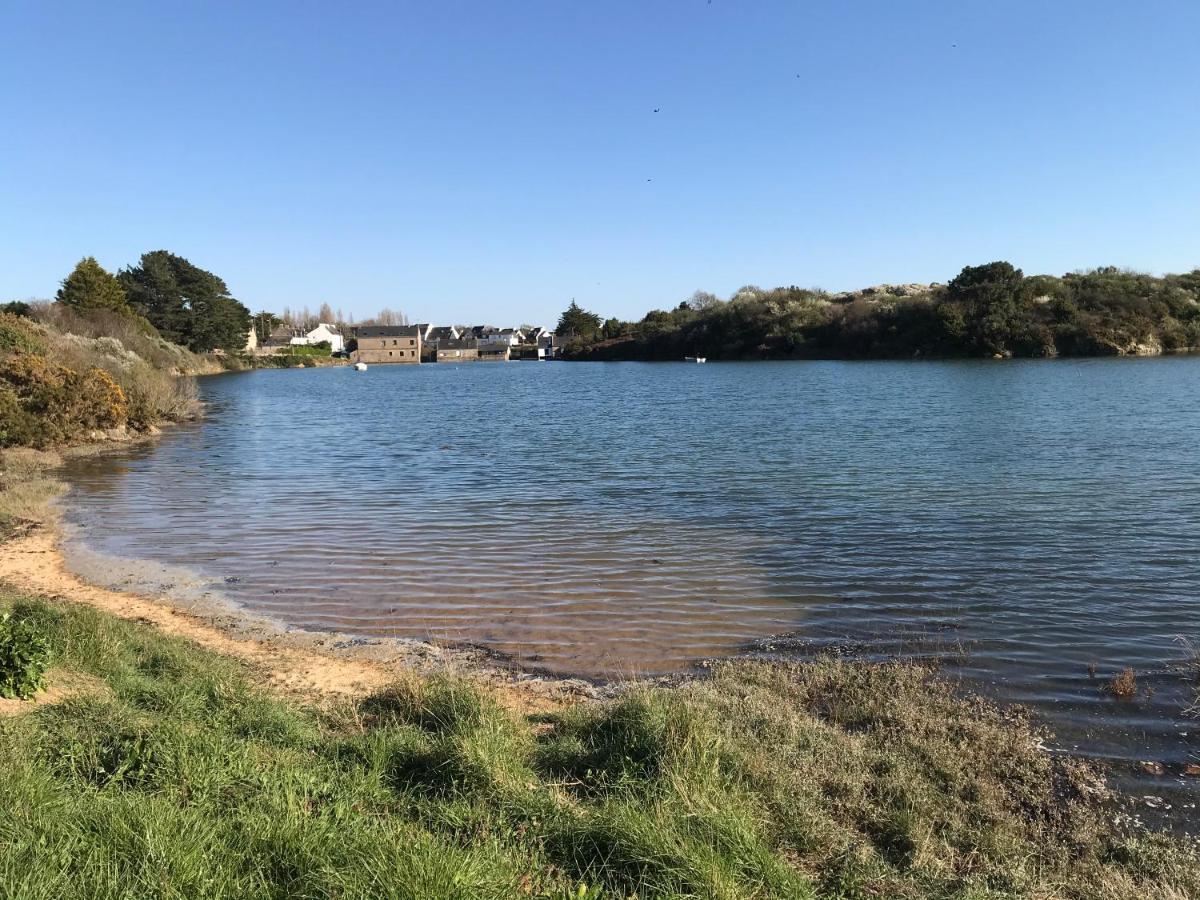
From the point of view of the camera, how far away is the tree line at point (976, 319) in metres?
70.1

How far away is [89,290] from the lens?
202ft

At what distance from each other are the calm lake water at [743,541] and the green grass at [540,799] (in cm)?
113

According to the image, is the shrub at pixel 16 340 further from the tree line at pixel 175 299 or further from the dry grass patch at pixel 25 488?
the tree line at pixel 175 299

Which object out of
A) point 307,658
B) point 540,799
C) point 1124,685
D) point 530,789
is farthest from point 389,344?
point 540,799

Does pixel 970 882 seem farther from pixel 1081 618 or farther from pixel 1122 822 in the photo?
pixel 1081 618

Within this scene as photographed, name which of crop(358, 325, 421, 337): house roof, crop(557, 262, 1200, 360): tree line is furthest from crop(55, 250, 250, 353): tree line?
crop(557, 262, 1200, 360): tree line

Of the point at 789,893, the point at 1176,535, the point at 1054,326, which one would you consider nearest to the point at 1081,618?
the point at 1176,535

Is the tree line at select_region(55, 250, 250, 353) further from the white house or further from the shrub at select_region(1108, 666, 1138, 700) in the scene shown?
the shrub at select_region(1108, 666, 1138, 700)

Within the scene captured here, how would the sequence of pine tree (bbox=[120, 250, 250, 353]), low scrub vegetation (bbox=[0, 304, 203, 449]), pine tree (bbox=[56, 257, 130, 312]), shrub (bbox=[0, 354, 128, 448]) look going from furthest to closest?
pine tree (bbox=[120, 250, 250, 353]) < pine tree (bbox=[56, 257, 130, 312]) < low scrub vegetation (bbox=[0, 304, 203, 449]) < shrub (bbox=[0, 354, 128, 448])

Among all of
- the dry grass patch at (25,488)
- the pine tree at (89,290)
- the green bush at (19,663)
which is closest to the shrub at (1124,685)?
the green bush at (19,663)

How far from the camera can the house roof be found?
14125cm

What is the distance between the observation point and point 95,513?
49.2 feet

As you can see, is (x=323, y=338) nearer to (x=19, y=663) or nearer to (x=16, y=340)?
(x=16, y=340)

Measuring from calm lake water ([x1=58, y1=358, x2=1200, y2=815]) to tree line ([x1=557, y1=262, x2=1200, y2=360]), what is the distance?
159 feet
